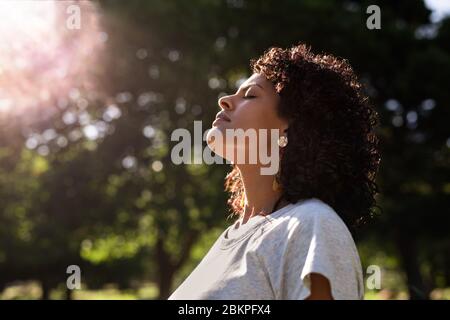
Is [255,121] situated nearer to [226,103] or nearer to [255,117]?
[255,117]

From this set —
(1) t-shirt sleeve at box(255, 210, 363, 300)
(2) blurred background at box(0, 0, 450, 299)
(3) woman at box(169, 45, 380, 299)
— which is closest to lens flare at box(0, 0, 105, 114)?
(2) blurred background at box(0, 0, 450, 299)

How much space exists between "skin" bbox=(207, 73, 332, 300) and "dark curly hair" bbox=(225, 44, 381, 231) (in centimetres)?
4

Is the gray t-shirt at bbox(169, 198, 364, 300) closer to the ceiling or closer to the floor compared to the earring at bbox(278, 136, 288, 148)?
closer to the floor

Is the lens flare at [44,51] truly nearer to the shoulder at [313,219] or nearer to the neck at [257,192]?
the neck at [257,192]

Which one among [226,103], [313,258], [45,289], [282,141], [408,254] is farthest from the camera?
[45,289]

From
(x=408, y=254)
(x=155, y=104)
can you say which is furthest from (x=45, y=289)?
(x=408, y=254)

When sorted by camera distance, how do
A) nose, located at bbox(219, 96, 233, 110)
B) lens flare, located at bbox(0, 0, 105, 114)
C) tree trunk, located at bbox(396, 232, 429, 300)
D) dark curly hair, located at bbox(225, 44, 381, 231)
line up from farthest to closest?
tree trunk, located at bbox(396, 232, 429, 300)
lens flare, located at bbox(0, 0, 105, 114)
nose, located at bbox(219, 96, 233, 110)
dark curly hair, located at bbox(225, 44, 381, 231)

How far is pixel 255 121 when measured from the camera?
7.33 ft

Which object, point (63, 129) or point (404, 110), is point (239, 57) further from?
point (63, 129)

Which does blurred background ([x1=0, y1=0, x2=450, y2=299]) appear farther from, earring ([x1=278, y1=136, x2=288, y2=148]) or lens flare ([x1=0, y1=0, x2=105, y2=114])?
earring ([x1=278, y1=136, x2=288, y2=148])

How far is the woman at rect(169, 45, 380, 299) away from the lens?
163 centimetres

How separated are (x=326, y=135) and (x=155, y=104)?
1603 centimetres

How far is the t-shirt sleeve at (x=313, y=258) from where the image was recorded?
1573 mm

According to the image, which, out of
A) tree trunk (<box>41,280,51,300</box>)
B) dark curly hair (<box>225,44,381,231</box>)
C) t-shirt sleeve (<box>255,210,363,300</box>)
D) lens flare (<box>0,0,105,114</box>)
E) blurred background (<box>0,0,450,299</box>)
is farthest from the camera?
tree trunk (<box>41,280,51,300</box>)
